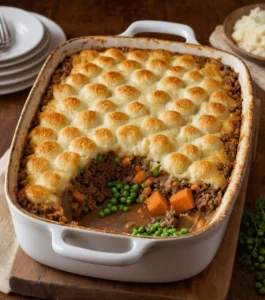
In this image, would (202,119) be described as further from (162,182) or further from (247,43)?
(247,43)

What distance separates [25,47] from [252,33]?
206 centimetres

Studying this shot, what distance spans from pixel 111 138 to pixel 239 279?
1.22 meters

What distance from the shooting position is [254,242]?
4309 millimetres

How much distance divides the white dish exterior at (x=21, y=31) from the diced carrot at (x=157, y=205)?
2060 millimetres

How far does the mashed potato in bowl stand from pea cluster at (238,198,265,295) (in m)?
1.91

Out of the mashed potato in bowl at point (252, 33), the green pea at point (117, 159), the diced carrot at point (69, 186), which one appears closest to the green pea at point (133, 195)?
the green pea at point (117, 159)

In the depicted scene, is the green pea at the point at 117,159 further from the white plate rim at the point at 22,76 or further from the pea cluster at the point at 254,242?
the white plate rim at the point at 22,76

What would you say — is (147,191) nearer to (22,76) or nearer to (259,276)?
(259,276)

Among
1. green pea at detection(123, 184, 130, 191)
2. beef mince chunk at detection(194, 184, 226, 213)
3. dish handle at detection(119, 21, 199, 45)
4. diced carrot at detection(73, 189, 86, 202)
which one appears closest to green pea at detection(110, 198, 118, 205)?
green pea at detection(123, 184, 130, 191)

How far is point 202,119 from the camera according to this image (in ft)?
14.5

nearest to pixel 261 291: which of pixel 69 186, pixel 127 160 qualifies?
pixel 127 160

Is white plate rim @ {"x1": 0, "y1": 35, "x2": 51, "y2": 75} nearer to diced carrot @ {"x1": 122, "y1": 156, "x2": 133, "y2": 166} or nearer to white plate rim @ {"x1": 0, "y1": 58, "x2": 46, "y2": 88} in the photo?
white plate rim @ {"x1": 0, "y1": 58, "x2": 46, "y2": 88}

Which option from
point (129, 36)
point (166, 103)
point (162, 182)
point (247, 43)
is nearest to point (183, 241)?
point (162, 182)

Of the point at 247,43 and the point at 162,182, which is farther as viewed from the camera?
the point at 247,43
